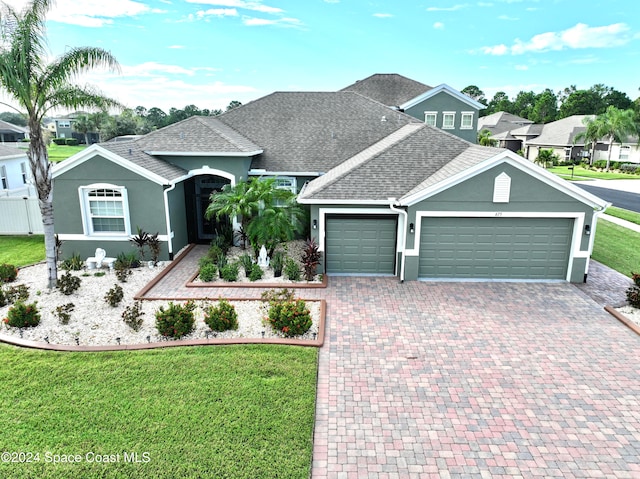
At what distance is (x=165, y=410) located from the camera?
24.5 ft

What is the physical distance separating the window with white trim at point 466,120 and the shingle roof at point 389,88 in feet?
11.0

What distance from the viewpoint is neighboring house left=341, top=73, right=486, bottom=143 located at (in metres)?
28.9

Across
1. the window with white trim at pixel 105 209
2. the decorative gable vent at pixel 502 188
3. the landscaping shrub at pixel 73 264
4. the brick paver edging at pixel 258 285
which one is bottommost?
the brick paver edging at pixel 258 285

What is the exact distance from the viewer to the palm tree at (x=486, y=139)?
6762 centimetres

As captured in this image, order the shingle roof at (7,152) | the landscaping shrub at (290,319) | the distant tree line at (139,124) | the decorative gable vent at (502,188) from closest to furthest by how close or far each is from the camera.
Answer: the landscaping shrub at (290,319) < the decorative gable vent at (502,188) < the shingle roof at (7,152) < the distant tree line at (139,124)

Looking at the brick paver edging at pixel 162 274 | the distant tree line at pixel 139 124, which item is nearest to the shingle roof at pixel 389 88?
the brick paver edging at pixel 162 274

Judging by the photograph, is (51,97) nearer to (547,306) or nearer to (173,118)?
(547,306)

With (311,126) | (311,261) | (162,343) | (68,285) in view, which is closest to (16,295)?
(68,285)

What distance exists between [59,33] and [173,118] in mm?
79277

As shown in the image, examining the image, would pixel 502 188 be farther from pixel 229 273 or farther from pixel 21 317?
pixel 21 317

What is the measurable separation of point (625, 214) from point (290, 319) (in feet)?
80.3

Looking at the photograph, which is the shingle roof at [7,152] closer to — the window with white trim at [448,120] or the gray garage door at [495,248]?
the gray garage door at [495,248]

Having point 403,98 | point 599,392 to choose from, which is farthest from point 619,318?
point 403,98

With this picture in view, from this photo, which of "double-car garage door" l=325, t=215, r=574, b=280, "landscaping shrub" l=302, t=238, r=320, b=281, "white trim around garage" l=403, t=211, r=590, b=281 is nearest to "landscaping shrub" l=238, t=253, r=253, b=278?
"landscaping shrub" l=302, t=238, r=320, b=281
